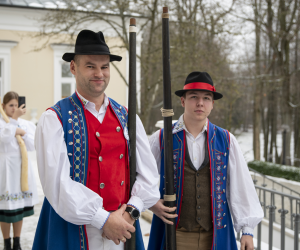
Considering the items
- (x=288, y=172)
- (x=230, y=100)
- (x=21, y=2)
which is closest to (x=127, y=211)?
(x=288, y=172)

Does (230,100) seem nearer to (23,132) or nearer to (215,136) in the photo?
(23,132)

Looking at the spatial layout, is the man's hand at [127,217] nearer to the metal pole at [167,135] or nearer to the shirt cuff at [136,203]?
the shirt cuff at [136,203]

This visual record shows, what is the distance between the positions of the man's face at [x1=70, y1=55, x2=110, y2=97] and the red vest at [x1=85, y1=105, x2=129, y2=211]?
0.13 metres

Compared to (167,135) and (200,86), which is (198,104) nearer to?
(200,86)

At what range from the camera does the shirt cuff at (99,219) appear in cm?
168

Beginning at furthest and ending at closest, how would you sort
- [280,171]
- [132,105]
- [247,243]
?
1. [280,171]
2. [247,243]
3. [132,105]

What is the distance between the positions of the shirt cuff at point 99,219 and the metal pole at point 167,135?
52 cm

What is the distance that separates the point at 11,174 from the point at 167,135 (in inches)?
105

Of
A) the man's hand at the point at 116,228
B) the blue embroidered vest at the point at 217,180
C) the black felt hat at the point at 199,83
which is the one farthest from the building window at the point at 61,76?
the man's hand at the point at 116,228

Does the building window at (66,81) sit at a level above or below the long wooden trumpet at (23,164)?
above

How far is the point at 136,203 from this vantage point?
1830mm

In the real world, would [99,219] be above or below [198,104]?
below

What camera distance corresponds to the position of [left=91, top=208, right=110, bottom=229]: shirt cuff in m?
1.68

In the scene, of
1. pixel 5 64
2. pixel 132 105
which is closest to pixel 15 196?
pixel 132 105
